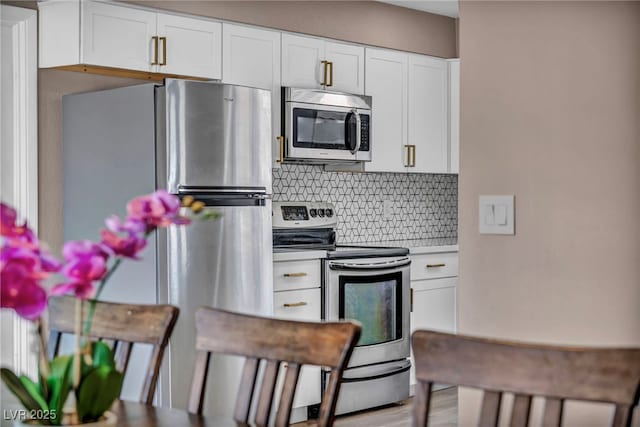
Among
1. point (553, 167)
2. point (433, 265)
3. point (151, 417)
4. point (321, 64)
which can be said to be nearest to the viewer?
point (151, 417)

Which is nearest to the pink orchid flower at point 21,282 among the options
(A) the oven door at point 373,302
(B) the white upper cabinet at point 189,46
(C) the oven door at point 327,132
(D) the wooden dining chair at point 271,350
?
(D) the wooden dining chair at point 271,350

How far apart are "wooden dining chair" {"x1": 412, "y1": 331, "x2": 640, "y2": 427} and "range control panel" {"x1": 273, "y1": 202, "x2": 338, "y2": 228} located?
11.5ft

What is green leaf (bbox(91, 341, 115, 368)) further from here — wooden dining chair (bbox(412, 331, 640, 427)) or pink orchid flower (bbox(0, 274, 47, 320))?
wooden dining chair (bbox(412, 331, 640, 427))

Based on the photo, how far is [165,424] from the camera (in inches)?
69.9

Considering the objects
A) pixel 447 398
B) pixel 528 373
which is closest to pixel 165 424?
pixel 528 373

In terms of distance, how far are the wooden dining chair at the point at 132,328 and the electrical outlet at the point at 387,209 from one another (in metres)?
3.95

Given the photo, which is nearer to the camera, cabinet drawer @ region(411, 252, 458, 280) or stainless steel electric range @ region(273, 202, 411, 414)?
stainless steel electric range @ region(273, 202, 411, 414)

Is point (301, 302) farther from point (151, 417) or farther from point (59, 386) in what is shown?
point (59, 386)

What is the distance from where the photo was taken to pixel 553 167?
8.54 ft

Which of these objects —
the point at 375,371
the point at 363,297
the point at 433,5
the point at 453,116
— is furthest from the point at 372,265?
the point at 433,5

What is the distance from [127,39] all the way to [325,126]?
52.1 inches

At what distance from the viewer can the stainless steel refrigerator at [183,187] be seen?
4098mm

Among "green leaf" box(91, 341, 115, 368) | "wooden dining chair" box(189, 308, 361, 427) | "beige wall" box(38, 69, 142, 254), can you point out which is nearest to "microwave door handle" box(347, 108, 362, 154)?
"beige wall" box(38, 69, 142, 254)

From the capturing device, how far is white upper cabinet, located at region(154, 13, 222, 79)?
4.51 metres
